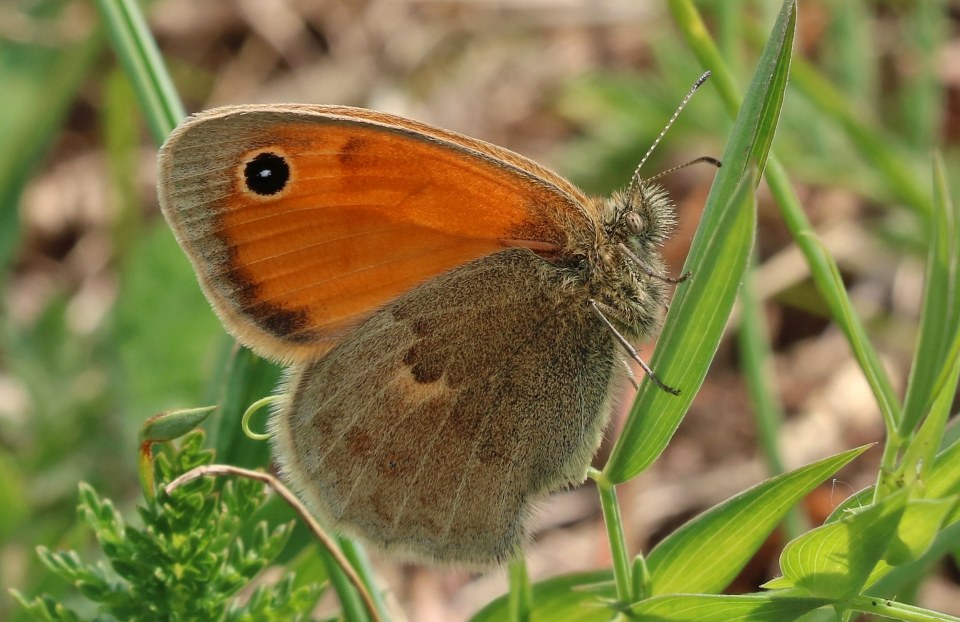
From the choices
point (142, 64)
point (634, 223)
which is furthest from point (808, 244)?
point (142, 64)

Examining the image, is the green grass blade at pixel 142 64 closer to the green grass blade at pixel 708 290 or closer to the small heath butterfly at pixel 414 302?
the small heath butterfly at pixel 414 302

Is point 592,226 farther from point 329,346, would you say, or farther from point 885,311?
point 885,311

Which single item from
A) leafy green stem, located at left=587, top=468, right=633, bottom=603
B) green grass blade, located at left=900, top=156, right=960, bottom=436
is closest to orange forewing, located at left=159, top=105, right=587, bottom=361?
leafy green stem, located at left=587, top=468, right=633, bottom=603

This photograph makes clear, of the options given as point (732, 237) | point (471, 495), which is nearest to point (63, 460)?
point (471, 495)

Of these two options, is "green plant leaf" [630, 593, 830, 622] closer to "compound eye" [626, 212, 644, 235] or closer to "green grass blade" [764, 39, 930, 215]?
"compound eye" [626, 212, 644, 235]

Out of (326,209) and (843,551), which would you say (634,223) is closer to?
(326,209)
